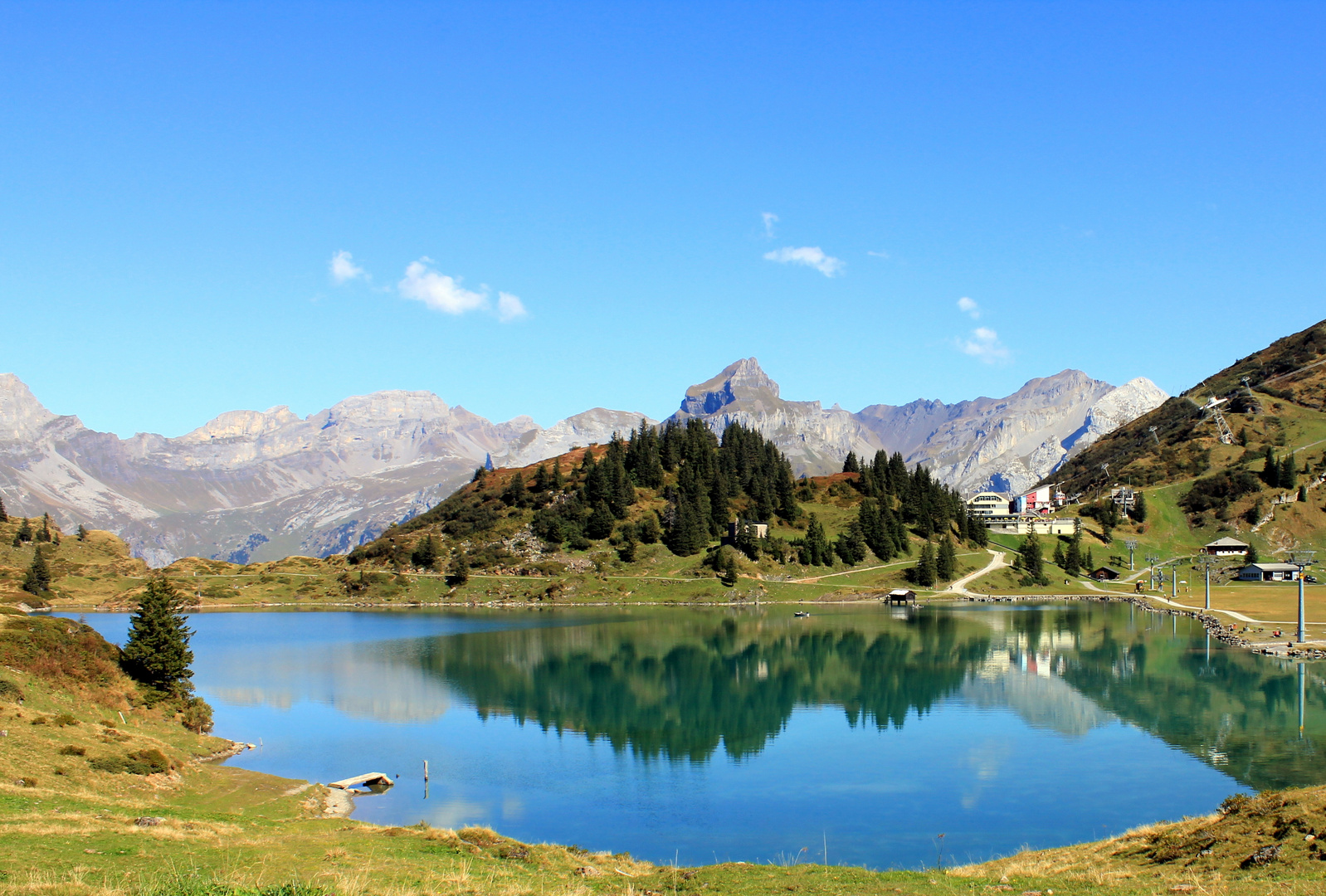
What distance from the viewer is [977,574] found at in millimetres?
181500

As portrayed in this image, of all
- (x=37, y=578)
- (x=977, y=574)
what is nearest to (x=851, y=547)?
(x=977, y=574)

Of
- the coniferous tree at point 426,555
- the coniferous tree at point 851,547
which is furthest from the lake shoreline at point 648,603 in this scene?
the coniferous tree at point 426,555

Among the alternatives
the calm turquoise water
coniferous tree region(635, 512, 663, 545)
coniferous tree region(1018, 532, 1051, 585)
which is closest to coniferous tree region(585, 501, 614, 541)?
coniferous tree region(635, 512, 663, 545)

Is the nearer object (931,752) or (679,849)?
(679,849)

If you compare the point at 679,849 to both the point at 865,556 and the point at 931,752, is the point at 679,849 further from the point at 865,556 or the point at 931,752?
the point at 865,556

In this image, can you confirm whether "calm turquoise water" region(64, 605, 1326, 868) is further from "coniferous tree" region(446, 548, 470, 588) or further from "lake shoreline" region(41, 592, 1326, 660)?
"coniferous tree" region(446, 548, 470, 588)

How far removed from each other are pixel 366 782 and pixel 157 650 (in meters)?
20.1

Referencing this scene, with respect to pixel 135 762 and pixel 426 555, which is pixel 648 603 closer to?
pixel 426 555

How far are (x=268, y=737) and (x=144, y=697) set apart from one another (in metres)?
8.20

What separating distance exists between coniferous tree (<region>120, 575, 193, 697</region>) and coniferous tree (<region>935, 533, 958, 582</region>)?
458ft

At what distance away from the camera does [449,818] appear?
144 feet

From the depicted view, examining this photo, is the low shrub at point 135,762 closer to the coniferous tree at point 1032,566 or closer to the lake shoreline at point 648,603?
the lake shoreline at point 648,603

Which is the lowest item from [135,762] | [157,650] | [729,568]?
[135,762]

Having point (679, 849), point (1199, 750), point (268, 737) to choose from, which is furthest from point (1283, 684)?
point (268, 737)
